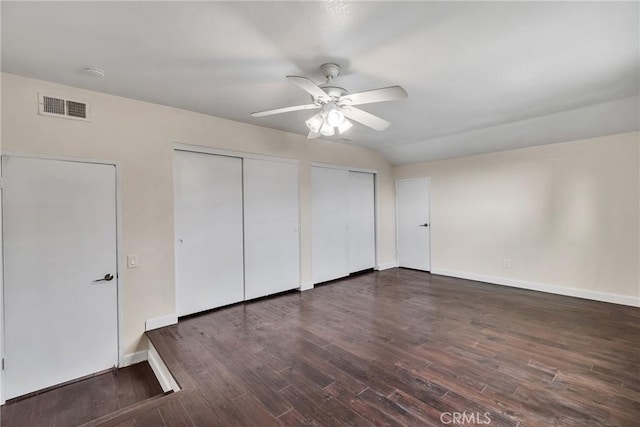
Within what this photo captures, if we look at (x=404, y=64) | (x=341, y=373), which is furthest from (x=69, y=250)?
(x=404, y=64)

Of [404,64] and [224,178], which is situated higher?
[404,64]

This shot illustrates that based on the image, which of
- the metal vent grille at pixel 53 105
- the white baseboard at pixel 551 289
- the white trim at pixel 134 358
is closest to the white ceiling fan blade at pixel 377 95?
the metal vent grille at pixel 53 105

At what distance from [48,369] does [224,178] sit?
2.46 m

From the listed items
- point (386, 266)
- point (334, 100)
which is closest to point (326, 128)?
point (334, 100)

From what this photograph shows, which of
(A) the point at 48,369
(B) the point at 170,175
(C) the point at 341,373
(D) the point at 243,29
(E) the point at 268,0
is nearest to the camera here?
(E) the point at 268,0

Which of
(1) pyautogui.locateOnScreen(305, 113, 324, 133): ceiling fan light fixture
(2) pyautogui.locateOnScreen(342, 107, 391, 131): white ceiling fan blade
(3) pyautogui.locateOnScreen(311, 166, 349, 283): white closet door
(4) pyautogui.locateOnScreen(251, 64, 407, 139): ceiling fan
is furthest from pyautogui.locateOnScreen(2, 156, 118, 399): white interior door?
(3) pyautogui.locateOnScreen(311, 166, 349, 283): white closet door

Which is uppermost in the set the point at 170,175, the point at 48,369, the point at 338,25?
the point at 338,25

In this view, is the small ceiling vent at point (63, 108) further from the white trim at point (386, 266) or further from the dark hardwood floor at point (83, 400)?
the white trim at point (386, 266)

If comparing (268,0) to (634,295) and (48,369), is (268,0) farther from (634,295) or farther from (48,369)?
(634,295)

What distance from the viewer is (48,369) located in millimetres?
2457

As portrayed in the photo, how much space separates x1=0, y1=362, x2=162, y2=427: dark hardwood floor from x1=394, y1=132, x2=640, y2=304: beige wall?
4.92 meters

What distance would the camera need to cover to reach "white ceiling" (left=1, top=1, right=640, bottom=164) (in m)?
1.69

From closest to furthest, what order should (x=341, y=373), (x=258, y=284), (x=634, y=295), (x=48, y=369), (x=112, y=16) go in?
(x=112, y=16) < (x=341, y=373) < (x=48, y=369) < (x=634, y=295) < (x=258, y=284)

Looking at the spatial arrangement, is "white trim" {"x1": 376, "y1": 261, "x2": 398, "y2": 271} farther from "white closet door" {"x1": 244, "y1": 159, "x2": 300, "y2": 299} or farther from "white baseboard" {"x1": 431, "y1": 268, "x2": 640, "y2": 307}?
"white closet door" {"x1": 244, "y1": 159, "x2": 300, "y2": 299}
